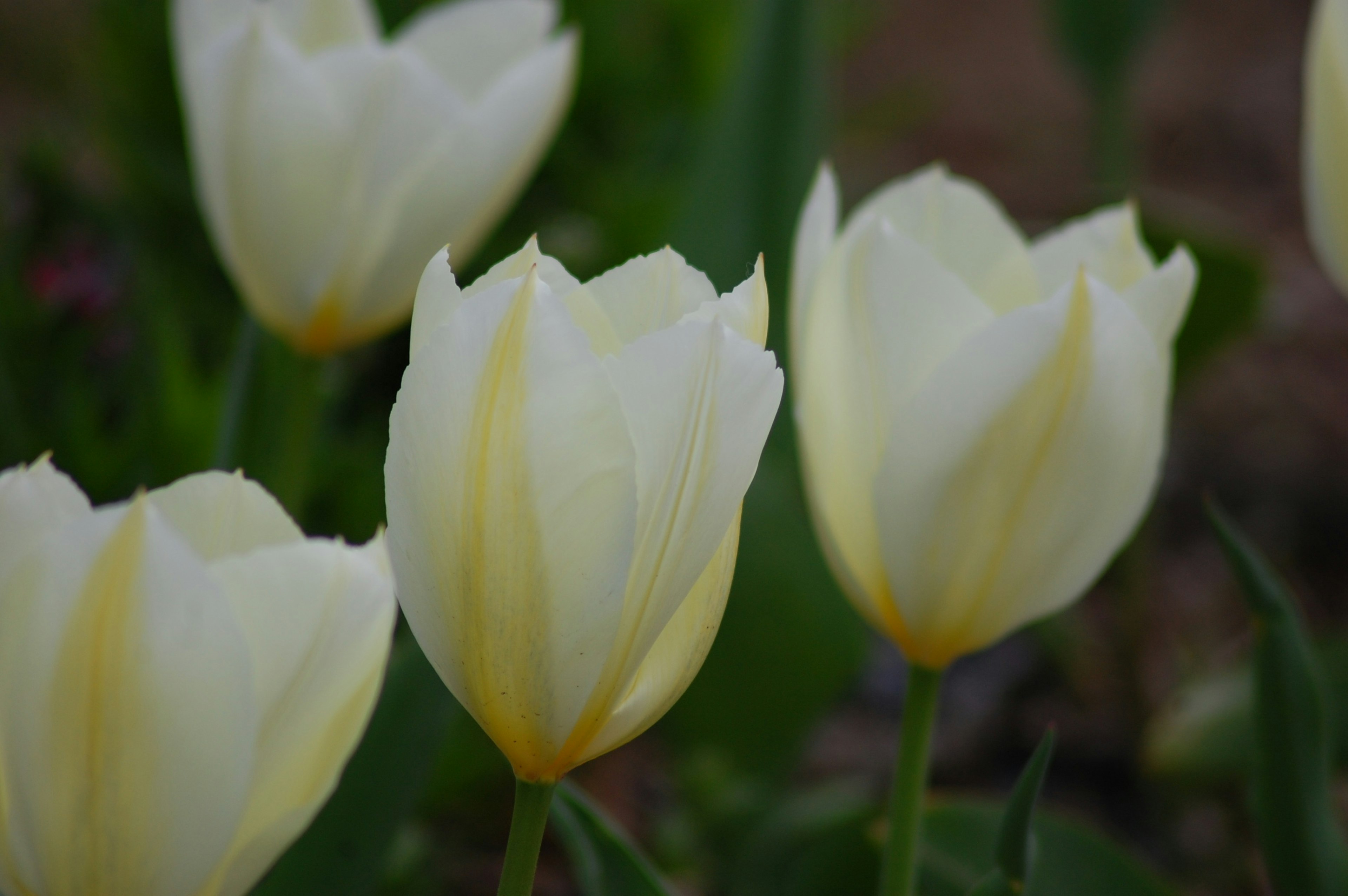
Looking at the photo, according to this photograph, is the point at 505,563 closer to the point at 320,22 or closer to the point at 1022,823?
the point at 1022,823

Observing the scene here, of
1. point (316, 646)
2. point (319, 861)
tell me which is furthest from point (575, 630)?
point (319, 861)

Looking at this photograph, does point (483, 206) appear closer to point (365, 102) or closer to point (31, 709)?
point (365, 102)

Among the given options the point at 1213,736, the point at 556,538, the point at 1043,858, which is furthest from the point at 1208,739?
the point at 556,538

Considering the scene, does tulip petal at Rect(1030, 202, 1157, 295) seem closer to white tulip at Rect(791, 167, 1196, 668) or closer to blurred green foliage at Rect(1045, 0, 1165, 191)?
white tulip at Rect(791, 167, 1196, 668)

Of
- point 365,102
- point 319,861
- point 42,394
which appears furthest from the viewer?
point 42,394

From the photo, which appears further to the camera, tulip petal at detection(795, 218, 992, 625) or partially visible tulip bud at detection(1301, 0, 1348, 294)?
partially visible tulip bud at detection(1301, 0, 1348, 294)

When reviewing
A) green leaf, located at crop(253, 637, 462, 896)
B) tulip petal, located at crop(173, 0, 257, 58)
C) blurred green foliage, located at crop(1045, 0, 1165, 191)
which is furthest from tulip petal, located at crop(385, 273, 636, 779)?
blurred green foliage, located at crop(1045, 0, 1165, 191)
